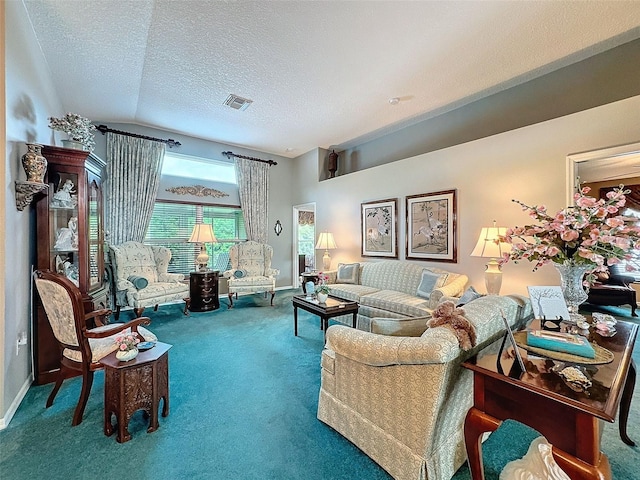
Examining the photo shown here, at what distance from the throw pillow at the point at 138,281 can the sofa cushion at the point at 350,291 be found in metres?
2.93

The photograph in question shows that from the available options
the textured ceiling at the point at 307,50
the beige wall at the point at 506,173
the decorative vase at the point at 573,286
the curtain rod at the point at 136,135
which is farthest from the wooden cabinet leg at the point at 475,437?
the curtain rod at the point at 136,135

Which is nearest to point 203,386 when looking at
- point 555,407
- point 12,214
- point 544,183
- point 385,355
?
point 385,355

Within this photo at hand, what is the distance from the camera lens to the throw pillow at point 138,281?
13.9ft

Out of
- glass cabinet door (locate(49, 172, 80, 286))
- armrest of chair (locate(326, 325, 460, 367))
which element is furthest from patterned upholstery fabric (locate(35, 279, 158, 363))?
armrest of chair (locate(326, 325, 460, 367))

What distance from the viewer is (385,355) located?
1422 mm

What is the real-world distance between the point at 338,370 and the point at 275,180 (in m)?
A: 5.67

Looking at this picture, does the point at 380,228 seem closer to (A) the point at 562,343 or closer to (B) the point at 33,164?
(A) the point at 562,343

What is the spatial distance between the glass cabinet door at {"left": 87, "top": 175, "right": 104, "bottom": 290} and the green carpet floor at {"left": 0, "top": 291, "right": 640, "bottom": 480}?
1229 millimetres

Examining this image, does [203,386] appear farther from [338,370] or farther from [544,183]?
[544,183]

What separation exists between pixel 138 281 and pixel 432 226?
4631 mm

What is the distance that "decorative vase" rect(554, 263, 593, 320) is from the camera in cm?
156

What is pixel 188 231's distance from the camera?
5680mm

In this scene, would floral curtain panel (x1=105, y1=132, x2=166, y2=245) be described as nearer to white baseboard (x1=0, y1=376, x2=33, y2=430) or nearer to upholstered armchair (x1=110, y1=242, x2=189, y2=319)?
upholstered armchair (x1=110, y1=242, x2=189, y2=319)

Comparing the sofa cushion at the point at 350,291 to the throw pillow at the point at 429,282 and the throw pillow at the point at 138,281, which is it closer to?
the throw pillow at the point at 429,282
